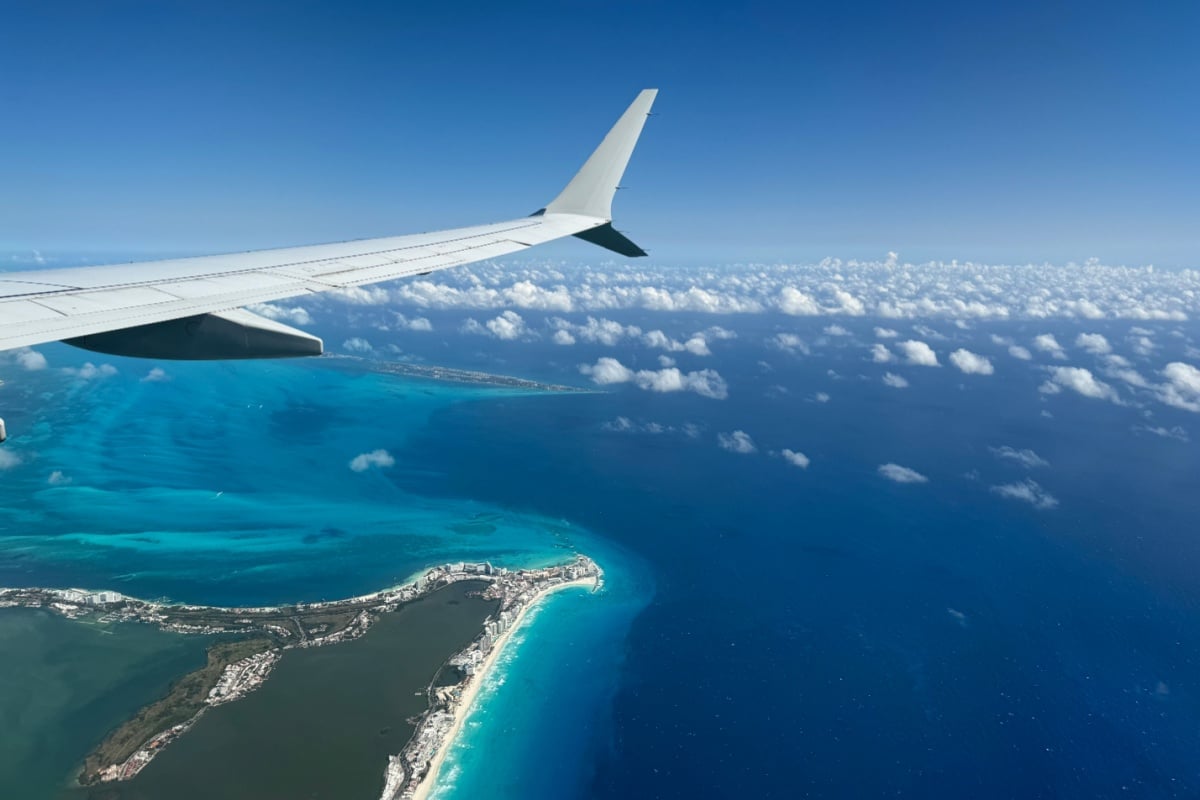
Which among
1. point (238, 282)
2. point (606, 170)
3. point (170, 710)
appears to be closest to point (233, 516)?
point (170, 710)

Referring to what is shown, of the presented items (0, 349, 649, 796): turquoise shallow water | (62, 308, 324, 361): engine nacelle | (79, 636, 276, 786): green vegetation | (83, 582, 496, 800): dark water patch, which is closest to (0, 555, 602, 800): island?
(79, 636, 276, 786): green vegetation

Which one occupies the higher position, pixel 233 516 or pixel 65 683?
pixel 65 683

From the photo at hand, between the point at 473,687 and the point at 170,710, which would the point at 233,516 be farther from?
the point at 473,687

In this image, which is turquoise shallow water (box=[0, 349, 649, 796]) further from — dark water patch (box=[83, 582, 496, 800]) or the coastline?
dark water patch (box=[83, 582, 496, 800])

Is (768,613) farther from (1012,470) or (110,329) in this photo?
(1012,470)

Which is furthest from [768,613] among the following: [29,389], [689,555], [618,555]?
[29,389]

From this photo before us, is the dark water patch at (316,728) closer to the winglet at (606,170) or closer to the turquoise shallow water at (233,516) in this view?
the turquoise shallow water at (233,516)
